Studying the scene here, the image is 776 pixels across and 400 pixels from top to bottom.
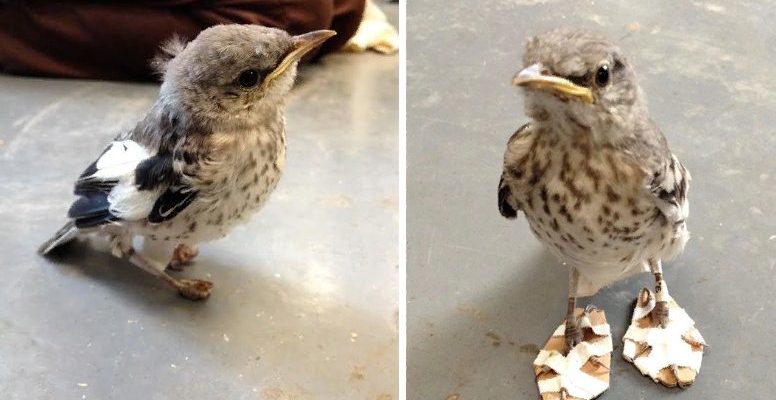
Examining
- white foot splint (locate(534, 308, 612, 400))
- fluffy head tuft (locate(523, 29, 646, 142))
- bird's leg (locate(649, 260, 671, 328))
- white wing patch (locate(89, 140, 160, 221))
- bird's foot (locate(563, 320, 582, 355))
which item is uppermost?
fluffy head tuft (locate(523, 29, 646, 142))

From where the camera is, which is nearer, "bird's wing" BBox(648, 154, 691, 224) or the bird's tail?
"bird's wing" BBox(648, 154, 691, 224)

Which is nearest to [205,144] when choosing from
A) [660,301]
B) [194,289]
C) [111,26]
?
[194,289]

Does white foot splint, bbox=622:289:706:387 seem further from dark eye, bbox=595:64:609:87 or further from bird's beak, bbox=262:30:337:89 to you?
bird's beak, bbox=262:30:337:89

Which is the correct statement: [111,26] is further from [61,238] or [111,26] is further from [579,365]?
[579,365]

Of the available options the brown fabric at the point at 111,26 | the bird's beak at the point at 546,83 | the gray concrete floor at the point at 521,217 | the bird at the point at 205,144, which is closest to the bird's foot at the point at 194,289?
the bird at the point at 205,144

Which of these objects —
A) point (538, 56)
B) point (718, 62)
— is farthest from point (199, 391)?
point (718, 62)

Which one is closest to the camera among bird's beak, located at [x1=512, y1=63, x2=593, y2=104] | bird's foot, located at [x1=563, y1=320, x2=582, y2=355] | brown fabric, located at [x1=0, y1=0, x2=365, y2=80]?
bird's beak, located at [x1=512, y1=63, x2=593, y2=104]

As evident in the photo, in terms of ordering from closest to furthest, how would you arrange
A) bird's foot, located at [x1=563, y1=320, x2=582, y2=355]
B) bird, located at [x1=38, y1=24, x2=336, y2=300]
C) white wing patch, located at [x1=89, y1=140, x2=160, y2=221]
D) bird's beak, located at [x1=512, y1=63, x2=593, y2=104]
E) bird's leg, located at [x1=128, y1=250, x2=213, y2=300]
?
bird's beak, located at [x1=512, y1=63, x2=593, y2=104] → bird, located at [x1=38, y1=24, x2=336, y2=300] → white wing patch, located at [x1=89, y1=140, x2=160, y2=221] → bird's foot, located at [x1=563, y1=320, x2=582, y2=355] → bird's leg, located at [x1=128, y1=250, x2=213, y2=300]

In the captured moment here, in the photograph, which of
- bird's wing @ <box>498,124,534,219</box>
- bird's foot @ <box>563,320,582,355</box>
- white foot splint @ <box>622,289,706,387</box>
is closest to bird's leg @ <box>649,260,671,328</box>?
white foot splint @ <box>622,289,706,387</box>
